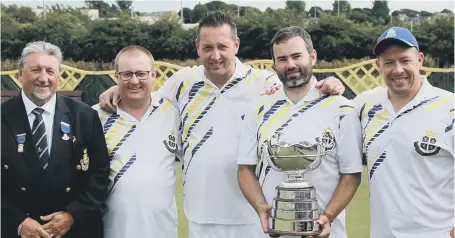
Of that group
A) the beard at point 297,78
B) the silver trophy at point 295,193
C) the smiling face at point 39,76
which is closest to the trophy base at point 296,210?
the silver trophy at point 295,193

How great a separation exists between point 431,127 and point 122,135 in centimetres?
176

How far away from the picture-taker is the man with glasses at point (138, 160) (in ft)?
12.1

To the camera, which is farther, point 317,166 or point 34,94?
point 34,94

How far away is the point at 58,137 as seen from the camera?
138 inches

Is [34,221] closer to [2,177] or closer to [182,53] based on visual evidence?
[2,177]

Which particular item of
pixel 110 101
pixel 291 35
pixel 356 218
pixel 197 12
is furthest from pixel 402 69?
pixel 197 12

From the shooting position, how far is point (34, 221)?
3.45 meters

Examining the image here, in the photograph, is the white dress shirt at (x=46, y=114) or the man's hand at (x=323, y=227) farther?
the white dress shirt at (x=46, y=114)

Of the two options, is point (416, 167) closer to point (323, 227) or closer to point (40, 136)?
point (323, 227)

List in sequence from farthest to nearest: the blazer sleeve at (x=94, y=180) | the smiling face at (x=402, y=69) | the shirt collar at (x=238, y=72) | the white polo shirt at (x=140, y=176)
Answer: the shirt collar at (x=238, y=72)
the white polo shirt at (x=140, y=176)
the blazer sleeve at (x=94, y=180)
the smiling face at (x=402, y=69)

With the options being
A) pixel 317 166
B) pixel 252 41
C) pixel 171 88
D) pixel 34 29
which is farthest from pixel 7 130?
pixel 34 29

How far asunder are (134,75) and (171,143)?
1.55 feet

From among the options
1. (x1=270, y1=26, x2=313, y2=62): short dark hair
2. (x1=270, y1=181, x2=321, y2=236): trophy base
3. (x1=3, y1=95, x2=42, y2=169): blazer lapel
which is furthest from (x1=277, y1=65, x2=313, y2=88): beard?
(x1=3, y1=95, x2=42, y2=169): blazer lapel

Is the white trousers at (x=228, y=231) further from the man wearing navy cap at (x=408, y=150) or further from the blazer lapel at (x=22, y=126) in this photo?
the blazer lapel at (x=22, y=126)
